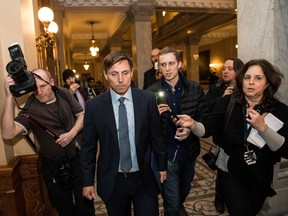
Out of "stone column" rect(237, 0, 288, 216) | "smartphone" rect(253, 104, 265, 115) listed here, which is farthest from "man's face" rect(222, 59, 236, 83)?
"smartphone" rect(253, 104, 265, 115)

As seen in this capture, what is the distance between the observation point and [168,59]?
2.56 m

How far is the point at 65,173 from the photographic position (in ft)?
8.07

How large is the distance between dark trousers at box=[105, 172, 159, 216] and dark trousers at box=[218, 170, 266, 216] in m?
0.61

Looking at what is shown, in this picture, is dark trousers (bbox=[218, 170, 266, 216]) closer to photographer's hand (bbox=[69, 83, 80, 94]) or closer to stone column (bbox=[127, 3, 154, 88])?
photographer's hand (bbox=[69, 83, 80, 94])

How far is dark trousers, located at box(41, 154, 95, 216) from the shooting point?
101 inches

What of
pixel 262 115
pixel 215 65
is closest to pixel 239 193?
pixel 262 115

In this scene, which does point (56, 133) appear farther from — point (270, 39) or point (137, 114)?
point (270, 39)

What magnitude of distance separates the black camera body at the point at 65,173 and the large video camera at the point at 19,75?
0.74 m

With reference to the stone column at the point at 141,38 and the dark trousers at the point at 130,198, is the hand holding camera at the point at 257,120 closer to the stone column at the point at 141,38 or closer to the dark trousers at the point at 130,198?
the dark trousers at the point at 130,198

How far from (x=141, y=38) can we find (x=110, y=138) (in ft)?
22.1

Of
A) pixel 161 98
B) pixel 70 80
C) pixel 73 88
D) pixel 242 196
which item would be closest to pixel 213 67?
pixel 70 80

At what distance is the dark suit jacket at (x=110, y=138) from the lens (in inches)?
78.4

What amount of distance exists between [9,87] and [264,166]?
7.04 feet

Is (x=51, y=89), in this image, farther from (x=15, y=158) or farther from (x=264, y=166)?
(x=264, y=166)
